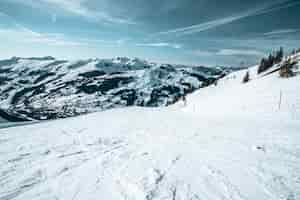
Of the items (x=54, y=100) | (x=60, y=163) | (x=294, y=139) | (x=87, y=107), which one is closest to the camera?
(x=60, y=163)

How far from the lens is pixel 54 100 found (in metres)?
198

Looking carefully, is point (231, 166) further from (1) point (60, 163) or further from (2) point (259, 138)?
(1) point (60, 163)

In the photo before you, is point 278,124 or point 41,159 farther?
point 278,124

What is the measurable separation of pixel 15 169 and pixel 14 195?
79.9 inches

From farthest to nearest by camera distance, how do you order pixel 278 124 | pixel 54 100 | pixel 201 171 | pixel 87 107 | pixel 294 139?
pixel 54 100
pixel 87 107
pixel 278 124
pixel 294 139
pixel 201 171

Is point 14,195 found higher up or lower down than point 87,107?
higher up

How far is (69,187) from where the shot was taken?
5.26 metres

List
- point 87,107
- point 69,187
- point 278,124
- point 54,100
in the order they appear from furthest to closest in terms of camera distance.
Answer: point 54,100
point 87,107
point 278,124
point 69,187

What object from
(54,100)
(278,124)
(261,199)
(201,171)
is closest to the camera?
(261,199)

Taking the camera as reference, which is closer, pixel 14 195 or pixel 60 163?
pixel 14 195

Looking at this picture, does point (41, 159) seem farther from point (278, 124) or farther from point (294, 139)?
point (278, 124)

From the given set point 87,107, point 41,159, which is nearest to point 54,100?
point 87,107

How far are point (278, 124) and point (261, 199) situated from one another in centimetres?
1026

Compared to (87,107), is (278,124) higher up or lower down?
higher up
